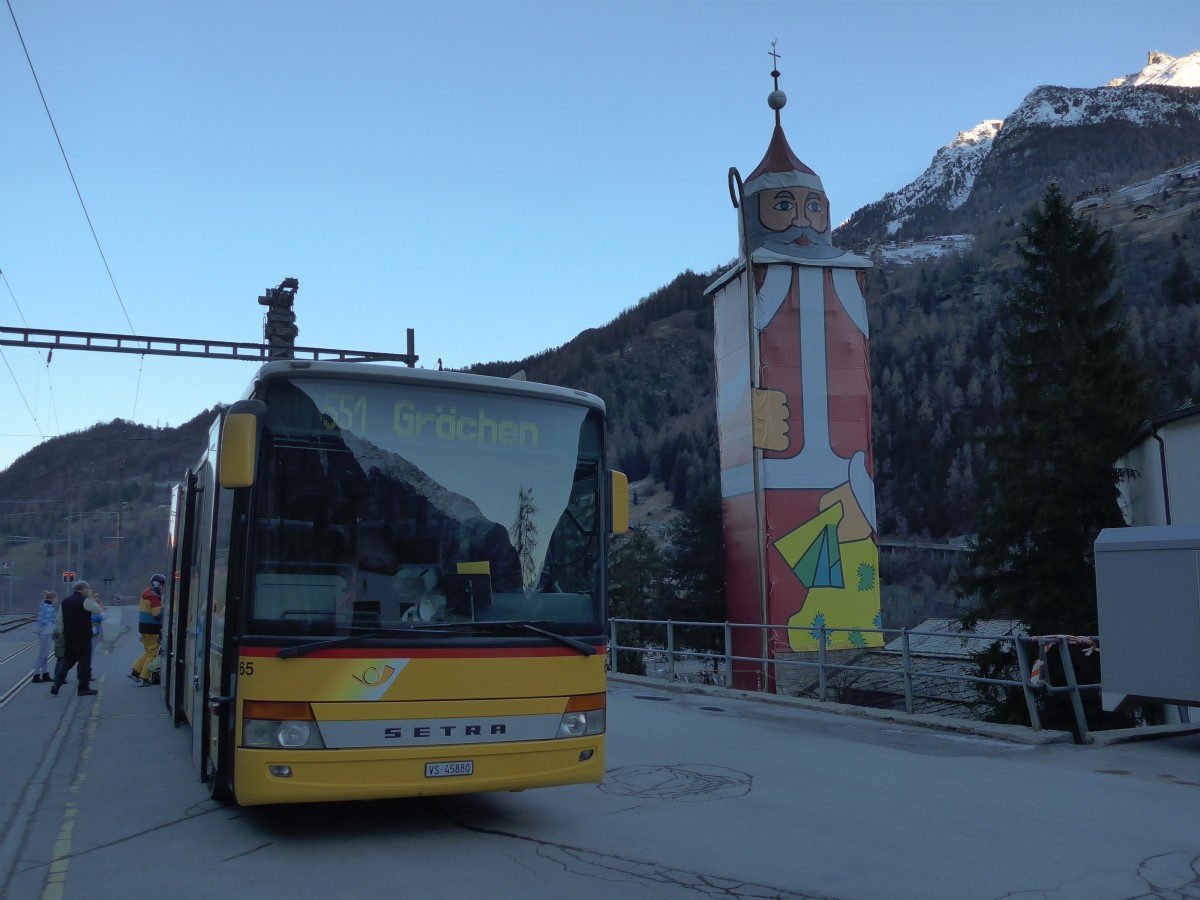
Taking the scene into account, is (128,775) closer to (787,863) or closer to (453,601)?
(453,601)

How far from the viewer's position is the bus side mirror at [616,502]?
702 centimetres

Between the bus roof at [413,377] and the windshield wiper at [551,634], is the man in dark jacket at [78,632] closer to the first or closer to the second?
the bus roof at [413,377]

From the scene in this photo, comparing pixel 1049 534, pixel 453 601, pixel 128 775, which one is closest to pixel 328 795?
pixel 453 601

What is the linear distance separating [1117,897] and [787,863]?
1.62 m

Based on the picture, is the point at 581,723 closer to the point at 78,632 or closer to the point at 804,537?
the point at 78,632

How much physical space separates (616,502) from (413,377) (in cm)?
156

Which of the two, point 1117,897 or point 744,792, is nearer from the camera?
point 1117,897

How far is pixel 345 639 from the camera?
19.5 feet

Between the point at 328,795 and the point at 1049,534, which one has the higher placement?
the point at 1049,534

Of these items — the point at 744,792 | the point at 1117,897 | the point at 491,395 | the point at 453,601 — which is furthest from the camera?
the point at 744,792

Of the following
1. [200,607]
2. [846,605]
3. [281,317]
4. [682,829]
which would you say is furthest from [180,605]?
[846,605]

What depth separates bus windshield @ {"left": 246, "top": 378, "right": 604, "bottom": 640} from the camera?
6059 mm

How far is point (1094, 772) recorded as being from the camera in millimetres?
8539

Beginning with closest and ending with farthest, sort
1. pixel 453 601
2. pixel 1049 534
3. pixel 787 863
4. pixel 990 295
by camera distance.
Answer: pixel 787 863, pixel 453 601, pixel 1049 534, pixel 990 295
